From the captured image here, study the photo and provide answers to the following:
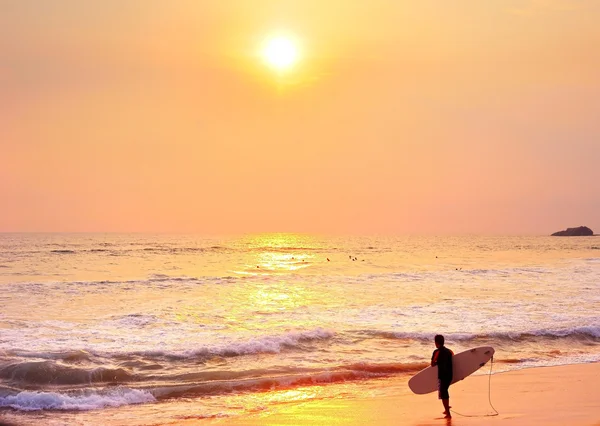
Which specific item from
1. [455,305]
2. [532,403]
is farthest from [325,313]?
[532,403]

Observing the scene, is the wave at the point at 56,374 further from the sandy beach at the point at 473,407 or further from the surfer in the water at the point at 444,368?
the surfer in the water at the point at 444,368

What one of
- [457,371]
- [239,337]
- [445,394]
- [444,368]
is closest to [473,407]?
[457,371]

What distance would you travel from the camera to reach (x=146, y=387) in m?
15.2

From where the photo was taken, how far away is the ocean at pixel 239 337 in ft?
47.2

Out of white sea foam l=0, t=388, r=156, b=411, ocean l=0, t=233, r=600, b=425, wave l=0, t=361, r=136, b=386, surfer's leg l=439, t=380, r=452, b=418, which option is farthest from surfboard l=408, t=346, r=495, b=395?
wave l=0, t=361, r=136, b=386

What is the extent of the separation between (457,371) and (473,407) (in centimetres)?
86

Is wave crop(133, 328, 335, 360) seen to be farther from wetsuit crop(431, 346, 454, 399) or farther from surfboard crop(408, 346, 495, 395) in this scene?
wetsuit crop(431, 346, 454, 399)

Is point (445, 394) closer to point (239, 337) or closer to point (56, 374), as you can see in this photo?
point (56, 374)

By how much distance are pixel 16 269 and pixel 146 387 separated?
37782 millimetres

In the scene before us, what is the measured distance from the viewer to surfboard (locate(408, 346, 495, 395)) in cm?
1319

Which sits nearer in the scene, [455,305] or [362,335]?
[362,335]

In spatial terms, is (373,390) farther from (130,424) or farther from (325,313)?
(325,313)

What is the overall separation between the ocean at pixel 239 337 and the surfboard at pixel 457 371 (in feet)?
5.31

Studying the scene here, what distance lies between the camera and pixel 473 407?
12680 millimetres
